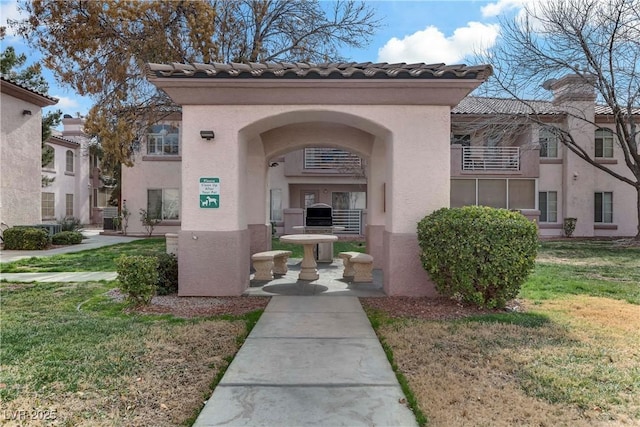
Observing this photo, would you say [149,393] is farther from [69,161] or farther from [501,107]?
[69,161]

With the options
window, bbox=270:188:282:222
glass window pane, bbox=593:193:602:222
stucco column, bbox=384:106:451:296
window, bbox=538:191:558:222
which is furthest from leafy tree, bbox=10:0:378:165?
glass window pane, bbox=593:193:602:222

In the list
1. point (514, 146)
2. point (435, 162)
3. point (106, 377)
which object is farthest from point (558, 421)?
point (514, 146)

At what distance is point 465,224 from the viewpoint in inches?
247

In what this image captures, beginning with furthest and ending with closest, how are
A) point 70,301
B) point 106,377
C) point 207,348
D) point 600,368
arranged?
1. point 70,301
2. point 207,348
3. point 600,368
4. point 106,377

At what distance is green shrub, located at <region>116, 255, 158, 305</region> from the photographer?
6391 millimetres

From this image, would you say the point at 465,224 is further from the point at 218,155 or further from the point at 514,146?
the point at 514,146

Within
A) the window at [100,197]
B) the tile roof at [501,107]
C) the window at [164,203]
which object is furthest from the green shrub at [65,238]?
the window at [100,197]

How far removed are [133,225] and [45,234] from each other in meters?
7.82

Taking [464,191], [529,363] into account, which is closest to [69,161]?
[464,191]

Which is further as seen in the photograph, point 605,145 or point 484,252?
point 605,145

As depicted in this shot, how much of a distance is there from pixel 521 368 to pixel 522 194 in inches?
850

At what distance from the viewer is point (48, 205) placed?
28.4 m

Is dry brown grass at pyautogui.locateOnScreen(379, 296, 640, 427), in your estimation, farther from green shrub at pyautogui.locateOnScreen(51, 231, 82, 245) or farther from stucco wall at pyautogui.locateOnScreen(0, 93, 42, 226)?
stucco wall at pyautogui.locateOnScreen(0, 93, 42, 226)

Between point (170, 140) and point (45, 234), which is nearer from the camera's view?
point (45, 234)
